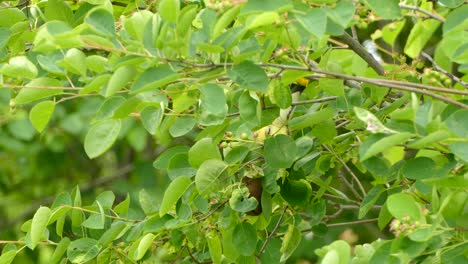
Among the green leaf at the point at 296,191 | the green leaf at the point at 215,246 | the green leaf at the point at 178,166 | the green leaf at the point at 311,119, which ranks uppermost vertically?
the green leaf at the point at 311,119

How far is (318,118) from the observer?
1.79 m

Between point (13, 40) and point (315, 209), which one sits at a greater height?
point (13, 40)

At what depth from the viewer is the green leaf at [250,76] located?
1471 millimetres

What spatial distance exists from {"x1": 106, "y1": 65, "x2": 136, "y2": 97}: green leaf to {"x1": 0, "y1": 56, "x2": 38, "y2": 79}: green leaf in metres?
0.23

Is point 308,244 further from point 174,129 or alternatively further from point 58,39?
point 58,39

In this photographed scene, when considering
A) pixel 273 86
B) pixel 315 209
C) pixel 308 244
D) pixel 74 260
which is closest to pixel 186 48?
pixel 273 86

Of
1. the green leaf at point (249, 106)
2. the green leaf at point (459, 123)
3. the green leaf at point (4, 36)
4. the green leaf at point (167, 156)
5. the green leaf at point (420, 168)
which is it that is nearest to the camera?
the green leaf at point (459, 123)

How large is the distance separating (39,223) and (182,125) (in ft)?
0.98

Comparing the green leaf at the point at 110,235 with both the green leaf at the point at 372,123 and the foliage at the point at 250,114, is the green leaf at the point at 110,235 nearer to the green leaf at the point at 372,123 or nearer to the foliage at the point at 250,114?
the foliage at the point at 250,114

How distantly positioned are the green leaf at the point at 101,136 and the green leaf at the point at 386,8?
0.41 metres

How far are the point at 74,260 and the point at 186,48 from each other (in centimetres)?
68

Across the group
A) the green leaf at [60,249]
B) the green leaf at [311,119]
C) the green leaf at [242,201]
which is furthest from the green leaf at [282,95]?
the green leaf at [60,249]

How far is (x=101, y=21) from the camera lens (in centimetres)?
143

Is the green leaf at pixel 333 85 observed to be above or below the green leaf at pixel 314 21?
below
